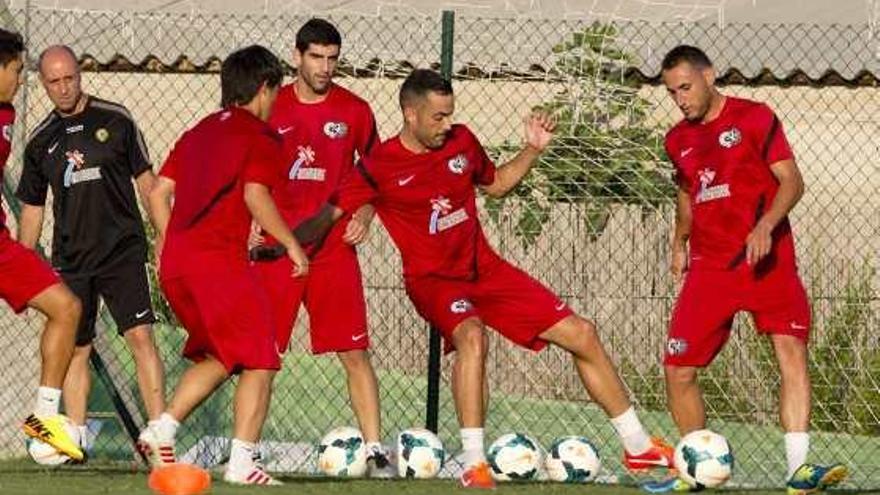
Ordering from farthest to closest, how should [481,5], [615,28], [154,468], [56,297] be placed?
[481,5], [615,28], [56,297], [154,468]

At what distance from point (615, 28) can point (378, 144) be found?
490 centimetres

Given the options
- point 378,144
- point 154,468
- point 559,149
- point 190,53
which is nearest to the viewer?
point 154,468

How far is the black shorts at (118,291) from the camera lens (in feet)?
39.4

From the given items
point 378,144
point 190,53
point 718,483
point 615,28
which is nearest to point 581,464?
point 718,483

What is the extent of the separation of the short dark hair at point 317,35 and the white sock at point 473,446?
2.07m

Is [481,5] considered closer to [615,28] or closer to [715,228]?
[615,28]

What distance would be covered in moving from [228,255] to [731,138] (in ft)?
7.69

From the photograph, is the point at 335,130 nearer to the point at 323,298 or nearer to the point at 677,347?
the point at 323,298

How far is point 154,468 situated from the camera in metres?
10.3

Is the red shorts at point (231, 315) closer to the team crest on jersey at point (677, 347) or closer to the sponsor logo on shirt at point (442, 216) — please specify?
the sponsor logo on shirt at point (442, 216)

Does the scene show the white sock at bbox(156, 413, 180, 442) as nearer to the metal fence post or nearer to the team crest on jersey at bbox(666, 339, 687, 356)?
the team crest on jersey at bbox(666, 339, 687, 356)

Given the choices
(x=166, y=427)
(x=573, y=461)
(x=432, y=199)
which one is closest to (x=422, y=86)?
(x=432, y=199)

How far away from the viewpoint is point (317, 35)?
11.8 meters

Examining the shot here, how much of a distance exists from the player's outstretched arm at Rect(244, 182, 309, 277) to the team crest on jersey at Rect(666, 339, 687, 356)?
1.86 meters
